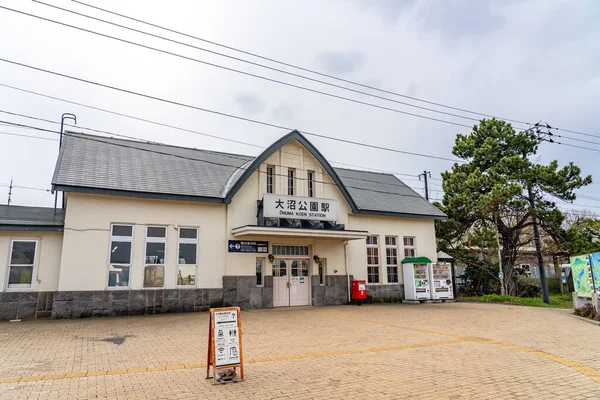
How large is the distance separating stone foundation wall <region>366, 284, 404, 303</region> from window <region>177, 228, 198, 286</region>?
27.6ft

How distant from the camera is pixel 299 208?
15.9 m

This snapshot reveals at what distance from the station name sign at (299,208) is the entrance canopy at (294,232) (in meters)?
0.65

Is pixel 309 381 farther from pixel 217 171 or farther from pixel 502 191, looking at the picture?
pixel 502 191

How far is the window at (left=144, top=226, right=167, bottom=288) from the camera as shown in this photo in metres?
13.9

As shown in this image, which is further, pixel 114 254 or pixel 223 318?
pixel 114 254

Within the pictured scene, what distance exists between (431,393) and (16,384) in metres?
5.67

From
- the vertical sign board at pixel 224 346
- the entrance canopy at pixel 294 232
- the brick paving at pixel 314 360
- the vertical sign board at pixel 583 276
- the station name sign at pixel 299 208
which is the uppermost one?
the station name sign at pixel 299 208

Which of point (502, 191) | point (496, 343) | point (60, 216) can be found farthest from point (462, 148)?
point (60, 216)

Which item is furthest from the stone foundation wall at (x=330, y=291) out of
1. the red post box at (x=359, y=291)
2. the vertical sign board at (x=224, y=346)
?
the vertical sign board at (x=224, y=346)

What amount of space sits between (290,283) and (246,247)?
263 cm

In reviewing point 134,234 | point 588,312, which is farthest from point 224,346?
point 588,312

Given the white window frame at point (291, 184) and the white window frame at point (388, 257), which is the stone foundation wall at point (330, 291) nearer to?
the white window frame at point (388, 257)

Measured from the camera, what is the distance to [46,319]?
40.4 ft

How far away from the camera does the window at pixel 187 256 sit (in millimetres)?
14383
